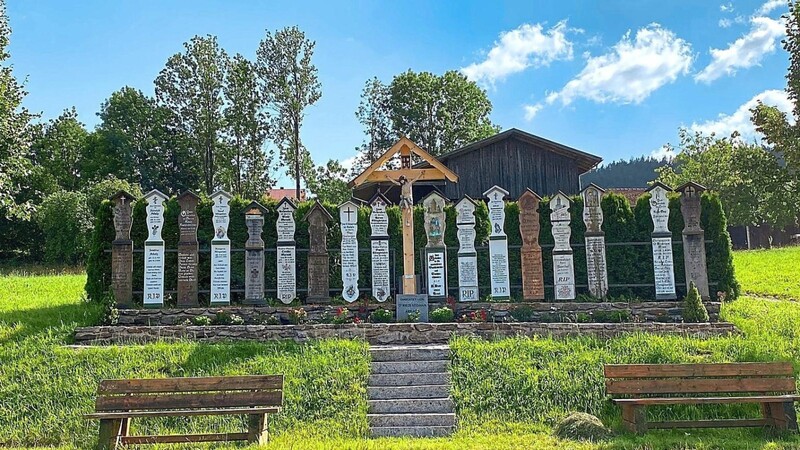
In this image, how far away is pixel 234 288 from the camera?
11.5 metres

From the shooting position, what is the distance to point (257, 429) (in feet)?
21.6

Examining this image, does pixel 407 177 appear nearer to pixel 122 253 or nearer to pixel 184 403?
pixel 122 253

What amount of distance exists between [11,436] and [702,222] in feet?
35.9

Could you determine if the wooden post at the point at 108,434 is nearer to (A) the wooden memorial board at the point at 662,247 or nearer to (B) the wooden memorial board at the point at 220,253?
(B) the wooden memorial board at the point at 220,253

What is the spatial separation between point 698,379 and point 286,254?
6908 millimetres

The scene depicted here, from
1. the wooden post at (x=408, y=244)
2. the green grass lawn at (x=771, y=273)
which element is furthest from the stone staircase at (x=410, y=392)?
the green grass lawn at (x=771, y=273)

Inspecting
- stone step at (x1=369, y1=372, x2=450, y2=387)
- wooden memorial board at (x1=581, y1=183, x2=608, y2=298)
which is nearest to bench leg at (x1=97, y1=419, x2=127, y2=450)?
stone step at (x1=369, y1=372, x2=450, y2=387)

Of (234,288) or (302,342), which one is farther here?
(234,288)

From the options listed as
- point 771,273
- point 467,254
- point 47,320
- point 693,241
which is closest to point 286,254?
point 467,254

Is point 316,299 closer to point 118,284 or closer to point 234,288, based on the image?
point 234,288

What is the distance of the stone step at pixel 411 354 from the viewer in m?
8.84

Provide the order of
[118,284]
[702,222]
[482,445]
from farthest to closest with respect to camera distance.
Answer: [702,222], [118,284], [482,445]

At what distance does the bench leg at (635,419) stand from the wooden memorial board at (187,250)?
7.18m

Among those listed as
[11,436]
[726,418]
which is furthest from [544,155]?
[11,436]
